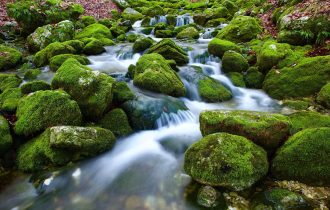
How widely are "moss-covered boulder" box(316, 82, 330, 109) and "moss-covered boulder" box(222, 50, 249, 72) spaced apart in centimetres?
331

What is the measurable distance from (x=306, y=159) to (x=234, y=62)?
671cm

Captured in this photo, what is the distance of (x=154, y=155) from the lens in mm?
6938

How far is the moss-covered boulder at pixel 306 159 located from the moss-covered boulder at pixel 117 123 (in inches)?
147

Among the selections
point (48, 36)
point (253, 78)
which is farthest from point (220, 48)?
point (48, 36)

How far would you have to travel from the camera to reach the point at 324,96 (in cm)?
841

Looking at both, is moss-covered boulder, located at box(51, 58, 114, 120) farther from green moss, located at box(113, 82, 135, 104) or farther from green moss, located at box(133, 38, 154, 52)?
green moss, located at box(133, 38, 154, 52)

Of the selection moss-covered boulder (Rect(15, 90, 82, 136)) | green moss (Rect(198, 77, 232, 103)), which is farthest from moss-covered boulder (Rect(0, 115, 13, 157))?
green moss (Rect(198, 77, 232, 103))

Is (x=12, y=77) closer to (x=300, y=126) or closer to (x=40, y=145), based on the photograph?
(x=40, y=145)

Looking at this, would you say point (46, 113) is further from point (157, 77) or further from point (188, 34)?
point (188, 34)

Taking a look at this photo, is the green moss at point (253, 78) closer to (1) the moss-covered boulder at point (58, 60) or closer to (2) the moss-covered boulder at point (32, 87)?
(1) the moss-covered boulder at point (58, 60)

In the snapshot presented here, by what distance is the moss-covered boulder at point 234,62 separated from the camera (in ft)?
37.3

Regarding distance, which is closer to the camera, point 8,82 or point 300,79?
point 300,79

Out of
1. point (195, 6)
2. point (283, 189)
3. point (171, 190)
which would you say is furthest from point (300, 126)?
point (195, 6)

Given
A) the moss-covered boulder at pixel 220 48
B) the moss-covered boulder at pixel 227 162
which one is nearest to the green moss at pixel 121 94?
the moss-covered boulder at pixel 227 162
